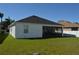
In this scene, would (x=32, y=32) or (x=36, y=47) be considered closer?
(x=36, y=47)

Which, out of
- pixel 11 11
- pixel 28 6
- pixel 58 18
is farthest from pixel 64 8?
pixel 11 11

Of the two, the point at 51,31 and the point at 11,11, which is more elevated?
the point at 11,11

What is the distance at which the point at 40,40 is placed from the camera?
1060 cm

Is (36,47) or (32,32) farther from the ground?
(32,32)

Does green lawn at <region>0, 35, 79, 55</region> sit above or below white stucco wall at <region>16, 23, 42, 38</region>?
below

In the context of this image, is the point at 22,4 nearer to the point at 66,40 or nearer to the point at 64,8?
the point at 64,8

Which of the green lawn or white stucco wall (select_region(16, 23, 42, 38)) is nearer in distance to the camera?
the green lawn

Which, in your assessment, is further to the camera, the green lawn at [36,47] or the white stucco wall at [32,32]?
the white stucco wall at [32,32]

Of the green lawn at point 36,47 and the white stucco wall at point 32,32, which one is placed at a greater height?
the white stucco wall at point 32,32
